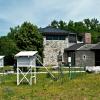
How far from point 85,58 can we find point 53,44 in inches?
301

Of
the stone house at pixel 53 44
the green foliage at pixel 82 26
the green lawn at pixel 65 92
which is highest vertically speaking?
the green foliage at pixel 82 26

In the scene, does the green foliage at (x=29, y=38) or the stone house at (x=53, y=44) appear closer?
the green foliage at (x=29, y=38)

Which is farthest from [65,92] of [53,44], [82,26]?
[82,26]

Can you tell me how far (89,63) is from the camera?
5972 centimetres

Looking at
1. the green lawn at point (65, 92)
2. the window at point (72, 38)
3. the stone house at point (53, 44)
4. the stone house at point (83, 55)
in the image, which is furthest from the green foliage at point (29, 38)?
the green lawn at point (65, 92)

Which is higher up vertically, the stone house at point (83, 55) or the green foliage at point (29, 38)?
the green foliage at point (29, 38)

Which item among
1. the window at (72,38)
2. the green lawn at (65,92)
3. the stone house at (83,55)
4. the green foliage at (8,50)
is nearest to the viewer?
the green lawn at (65,92)

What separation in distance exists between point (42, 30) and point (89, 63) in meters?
10.8

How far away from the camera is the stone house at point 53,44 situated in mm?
64938

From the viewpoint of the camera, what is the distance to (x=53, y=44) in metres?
65.6

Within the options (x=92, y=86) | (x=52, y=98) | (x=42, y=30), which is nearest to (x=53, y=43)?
(x=42, y=30)

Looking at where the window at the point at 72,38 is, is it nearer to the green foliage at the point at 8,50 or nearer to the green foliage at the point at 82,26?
the green foliage at the point at 8,50

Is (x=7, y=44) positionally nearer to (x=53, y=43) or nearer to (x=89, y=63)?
(x=53, y=43)

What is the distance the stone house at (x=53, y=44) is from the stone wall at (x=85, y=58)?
16.2 feet
